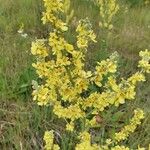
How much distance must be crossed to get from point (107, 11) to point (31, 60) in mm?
793

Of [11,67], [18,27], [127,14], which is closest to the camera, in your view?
[11,67]

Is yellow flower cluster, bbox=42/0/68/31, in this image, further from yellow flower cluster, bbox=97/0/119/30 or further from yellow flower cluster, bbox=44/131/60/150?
yellow flower cluster, bbox=97/0/119/30

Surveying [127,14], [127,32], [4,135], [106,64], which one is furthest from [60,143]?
[127,14]

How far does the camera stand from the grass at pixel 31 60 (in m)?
3.45

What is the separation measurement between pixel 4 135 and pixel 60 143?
400 millimetres

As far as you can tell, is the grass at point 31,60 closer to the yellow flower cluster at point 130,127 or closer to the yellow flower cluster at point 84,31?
the yellow flower cluster at point 130,127

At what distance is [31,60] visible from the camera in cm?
390

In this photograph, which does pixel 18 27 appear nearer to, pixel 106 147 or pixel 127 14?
pixel 127 14

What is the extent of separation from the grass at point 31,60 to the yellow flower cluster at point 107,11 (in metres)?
0.12

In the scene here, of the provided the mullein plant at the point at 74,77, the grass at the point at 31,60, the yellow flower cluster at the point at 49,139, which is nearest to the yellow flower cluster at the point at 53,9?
the mullein plant at the point at 74,77

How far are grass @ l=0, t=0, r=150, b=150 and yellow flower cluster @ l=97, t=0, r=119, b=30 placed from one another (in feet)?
0.39

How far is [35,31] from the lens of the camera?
438 centimetres

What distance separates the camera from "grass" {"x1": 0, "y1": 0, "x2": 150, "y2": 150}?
3.45m

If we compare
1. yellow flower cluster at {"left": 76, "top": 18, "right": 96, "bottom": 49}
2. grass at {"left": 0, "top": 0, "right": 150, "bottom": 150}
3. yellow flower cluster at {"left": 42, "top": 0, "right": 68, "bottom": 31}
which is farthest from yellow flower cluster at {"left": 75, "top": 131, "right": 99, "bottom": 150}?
yellow flower cluster at {"left": 42, "top": 0, "right": 68, "bottom": 31}
